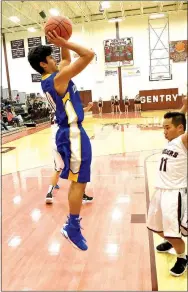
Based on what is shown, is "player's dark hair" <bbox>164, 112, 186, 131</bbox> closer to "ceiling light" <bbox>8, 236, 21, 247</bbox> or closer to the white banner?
"ceiling light" <bbox>8, 236, 21, 247</bbox>

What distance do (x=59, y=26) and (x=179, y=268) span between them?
5.75 ft

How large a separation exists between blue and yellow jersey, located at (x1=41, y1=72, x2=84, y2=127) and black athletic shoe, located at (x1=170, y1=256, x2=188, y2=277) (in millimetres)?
1164

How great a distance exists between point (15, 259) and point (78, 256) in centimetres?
49

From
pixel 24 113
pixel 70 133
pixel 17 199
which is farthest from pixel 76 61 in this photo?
pixel 24 113

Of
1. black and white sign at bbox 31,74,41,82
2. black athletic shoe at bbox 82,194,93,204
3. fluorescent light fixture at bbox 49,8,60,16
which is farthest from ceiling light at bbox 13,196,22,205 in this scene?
black and white sign at bbox 31,74,41,82

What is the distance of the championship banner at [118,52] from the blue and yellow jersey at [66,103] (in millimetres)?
15327

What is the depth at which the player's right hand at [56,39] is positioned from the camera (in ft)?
6.15

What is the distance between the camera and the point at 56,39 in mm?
1884

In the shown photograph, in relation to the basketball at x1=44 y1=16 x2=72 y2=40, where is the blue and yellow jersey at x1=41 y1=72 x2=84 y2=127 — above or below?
below

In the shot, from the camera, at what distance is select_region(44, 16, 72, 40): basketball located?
1.93 meters

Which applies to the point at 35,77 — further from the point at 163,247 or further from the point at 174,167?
the point at 174,167

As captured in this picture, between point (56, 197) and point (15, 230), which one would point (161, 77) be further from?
point (15, 230)

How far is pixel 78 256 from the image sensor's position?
248 cm

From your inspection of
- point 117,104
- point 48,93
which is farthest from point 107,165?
point 117,104
